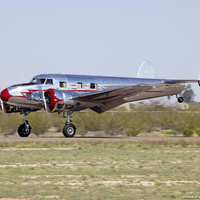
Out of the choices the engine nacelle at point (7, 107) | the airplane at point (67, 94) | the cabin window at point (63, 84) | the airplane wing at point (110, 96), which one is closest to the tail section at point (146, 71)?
the airplane at point (67, 94)

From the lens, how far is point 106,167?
13602 millimetres

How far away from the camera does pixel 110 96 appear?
25312mm

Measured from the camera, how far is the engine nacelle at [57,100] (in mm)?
23589

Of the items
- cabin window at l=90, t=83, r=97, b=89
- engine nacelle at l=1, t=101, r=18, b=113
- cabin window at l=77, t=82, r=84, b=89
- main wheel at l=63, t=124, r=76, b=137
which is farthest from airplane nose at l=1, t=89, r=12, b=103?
cabin window at l=90, t=83, r=97, b=89

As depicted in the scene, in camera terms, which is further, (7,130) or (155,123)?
(155,123)

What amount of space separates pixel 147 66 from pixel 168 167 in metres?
20.2

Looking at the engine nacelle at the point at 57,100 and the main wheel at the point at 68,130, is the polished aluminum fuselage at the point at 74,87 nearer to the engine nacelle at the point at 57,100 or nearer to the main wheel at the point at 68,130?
the engine nacelle at the point at 57,100

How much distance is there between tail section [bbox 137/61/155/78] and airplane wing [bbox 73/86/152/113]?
6.66 m

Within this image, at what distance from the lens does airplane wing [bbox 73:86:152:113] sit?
24039 mm

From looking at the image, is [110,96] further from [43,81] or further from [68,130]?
[43,81]

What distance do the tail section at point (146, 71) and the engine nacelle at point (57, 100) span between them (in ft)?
32.4

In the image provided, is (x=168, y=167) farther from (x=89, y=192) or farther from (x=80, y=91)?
(x=80, y=91)

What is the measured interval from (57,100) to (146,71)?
11405mm

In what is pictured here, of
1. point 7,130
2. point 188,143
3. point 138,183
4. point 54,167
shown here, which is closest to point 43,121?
point 7,130
